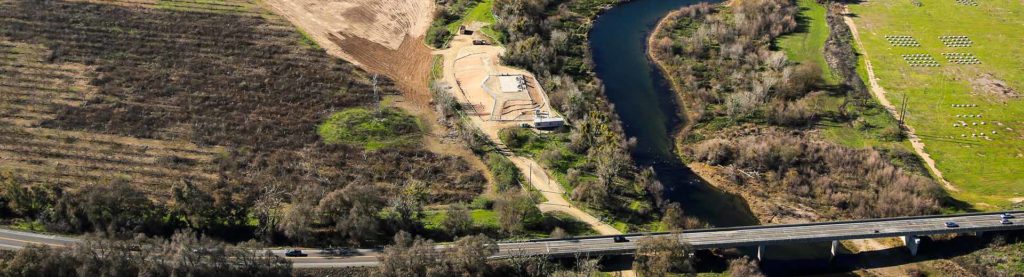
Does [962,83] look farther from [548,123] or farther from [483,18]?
[483,18]

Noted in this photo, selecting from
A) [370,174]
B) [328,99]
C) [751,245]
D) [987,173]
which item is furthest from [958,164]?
[328,99]

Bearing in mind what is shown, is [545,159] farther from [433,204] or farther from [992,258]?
[992,258]

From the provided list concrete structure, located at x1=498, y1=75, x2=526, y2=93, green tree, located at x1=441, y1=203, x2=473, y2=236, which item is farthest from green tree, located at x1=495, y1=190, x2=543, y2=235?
concrete structure, located at x1=498, y1=75, x2=526, y2=93

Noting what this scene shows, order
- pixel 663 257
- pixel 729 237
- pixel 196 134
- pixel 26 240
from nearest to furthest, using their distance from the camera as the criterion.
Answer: pixel 663 257, pixel 26 240, pixel 729 237, pixel 196 134

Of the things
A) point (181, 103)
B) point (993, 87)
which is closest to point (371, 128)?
point (181, 103)

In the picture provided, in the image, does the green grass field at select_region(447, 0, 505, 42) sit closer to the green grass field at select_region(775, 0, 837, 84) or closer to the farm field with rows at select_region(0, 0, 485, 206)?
the farm field with rows at select_region(0, 0, 485, 206)

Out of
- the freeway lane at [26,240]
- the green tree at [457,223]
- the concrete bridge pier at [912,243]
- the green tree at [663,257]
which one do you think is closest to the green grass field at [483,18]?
the green tree at [457,223]
